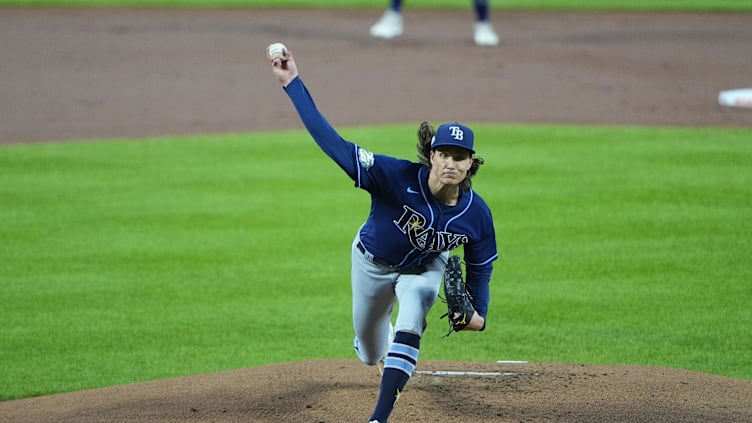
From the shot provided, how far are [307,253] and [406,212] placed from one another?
13.0ft

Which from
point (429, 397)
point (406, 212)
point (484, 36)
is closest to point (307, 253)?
point (429, 397)

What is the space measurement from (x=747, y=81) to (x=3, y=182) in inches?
392

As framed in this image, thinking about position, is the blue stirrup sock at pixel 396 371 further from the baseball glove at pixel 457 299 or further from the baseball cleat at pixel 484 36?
the baseball cleat at pixel 484 36

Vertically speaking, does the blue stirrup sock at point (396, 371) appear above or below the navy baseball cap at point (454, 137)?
below

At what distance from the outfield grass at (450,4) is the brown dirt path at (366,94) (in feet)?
2.55

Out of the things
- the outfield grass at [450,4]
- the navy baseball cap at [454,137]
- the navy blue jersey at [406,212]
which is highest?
the outfield grass at [450,4]

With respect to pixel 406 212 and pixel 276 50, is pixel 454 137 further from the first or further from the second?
pixel 276 50

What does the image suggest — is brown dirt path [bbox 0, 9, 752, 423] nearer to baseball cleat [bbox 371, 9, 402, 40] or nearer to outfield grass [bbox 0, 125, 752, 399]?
baseball cleat [bbox 371, 9, 402, 40]

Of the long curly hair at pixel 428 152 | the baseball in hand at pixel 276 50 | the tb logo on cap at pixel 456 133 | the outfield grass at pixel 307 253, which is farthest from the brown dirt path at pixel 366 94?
the baseball in hand at pixel 276 50

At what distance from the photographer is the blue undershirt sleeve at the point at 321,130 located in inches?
208

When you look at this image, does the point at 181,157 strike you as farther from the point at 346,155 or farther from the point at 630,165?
the point at 346,155

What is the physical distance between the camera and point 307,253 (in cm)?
934

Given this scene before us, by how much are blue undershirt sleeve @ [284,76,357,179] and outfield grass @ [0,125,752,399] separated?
226cm

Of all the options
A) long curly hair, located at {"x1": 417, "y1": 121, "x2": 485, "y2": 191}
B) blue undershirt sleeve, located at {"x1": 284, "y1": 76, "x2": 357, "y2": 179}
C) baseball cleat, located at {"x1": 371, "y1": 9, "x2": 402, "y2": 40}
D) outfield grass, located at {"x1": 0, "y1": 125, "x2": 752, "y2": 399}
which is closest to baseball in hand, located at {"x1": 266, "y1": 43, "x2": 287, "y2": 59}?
blue undershirt sleeve, located at {"x1": 284, "y1": 76, "x2": 357, "y2": 179}
